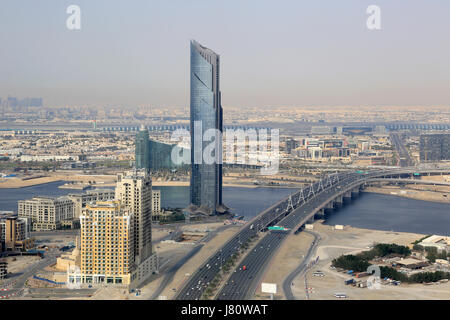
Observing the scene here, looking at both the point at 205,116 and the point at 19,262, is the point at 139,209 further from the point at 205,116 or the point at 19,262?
the point at 205,116

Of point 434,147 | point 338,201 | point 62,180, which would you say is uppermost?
point 434,147

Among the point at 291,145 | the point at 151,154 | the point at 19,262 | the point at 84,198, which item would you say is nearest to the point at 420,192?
the point at 151,154

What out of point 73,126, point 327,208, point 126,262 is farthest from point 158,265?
point 73,126

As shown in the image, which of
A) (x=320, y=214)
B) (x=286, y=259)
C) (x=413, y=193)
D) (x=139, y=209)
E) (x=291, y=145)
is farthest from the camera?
(x=291, y=145)

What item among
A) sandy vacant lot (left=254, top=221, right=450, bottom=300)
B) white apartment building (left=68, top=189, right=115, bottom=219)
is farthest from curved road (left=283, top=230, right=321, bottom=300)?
white apartment building (left=68, top=189, right=115, bottom=219)

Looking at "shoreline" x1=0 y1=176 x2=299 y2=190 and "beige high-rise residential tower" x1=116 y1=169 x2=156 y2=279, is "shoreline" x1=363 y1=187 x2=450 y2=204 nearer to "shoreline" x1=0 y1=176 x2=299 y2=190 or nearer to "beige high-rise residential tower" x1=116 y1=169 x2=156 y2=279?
"shoreline" x1=0 y1=176 x2=299 y2=190

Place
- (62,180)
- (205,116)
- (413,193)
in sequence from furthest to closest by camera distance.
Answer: (62,180) → (413,193) → (205,116)
